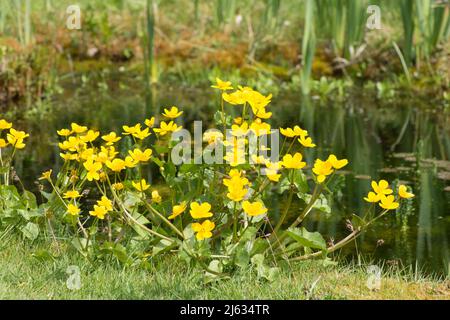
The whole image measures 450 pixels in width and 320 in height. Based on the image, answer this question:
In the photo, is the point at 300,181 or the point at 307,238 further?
the point at 300,181

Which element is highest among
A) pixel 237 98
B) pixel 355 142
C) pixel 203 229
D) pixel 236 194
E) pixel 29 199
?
pixel 237 98

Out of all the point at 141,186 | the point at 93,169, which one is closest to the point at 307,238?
the point at 141,186

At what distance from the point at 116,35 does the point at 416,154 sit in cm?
637

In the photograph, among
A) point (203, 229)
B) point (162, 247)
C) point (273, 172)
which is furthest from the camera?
point (162, 247)

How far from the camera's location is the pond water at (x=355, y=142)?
471 cm

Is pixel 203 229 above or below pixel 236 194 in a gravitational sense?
below

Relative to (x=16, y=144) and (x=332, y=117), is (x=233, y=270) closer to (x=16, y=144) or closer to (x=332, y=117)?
(x=16, y=144)

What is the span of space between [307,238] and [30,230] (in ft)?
4.29

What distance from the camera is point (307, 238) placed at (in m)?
3.59

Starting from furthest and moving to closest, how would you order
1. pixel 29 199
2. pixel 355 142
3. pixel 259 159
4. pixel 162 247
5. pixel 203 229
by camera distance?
pixel 355 142
pixel 29 199
pixel 162 247
pixel 259 159
pixel 203 229

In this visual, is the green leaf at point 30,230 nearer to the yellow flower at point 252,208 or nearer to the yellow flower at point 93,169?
the yellow flower at point 93,169

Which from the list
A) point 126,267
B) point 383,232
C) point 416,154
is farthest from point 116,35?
point 126,267

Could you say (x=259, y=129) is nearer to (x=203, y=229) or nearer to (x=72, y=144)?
(x=203, y=229)

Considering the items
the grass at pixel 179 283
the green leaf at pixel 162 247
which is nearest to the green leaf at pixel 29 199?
the grass at pixel 179 283
